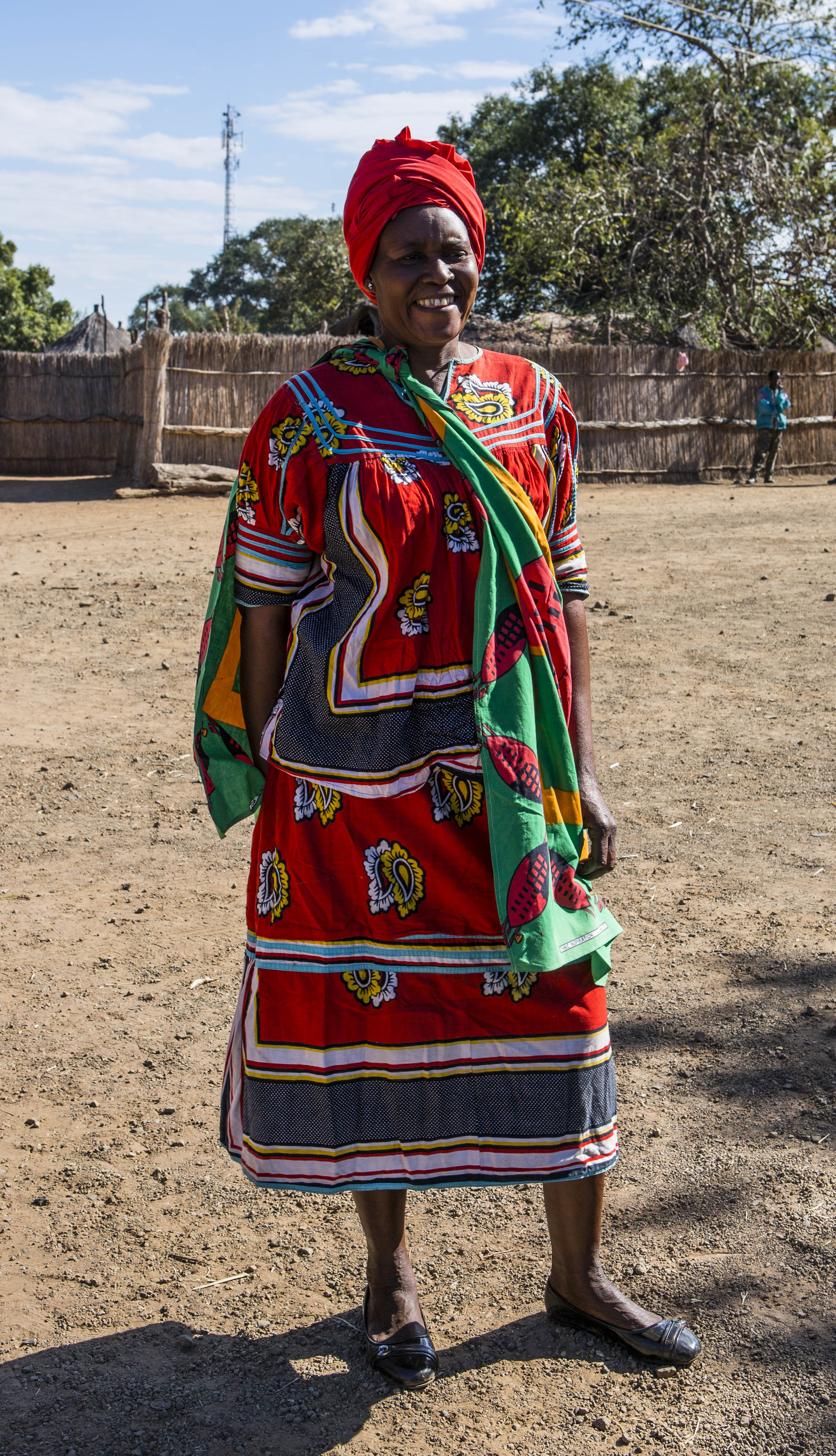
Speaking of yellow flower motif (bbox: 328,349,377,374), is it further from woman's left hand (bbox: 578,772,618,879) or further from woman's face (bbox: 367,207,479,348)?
woman's left hand (bbox: 578,772,618,879)

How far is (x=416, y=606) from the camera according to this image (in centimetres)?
187

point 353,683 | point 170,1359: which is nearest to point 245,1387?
point 170,1359

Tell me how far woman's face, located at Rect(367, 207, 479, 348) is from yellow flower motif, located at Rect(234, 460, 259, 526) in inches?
13.1

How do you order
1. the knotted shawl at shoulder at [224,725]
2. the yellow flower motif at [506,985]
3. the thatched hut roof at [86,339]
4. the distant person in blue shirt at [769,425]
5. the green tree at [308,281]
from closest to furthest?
the yellow flower motif at [506,985] → the knotted shawl at shoulder at [224,725] → the distant person in blue shirt at [769,425] → the thatched hut roof at [86,339] → the green tree at [308,281]

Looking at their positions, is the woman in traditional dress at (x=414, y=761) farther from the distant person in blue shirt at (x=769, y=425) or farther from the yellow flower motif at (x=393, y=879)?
the distant person in blue shirt at (x=769, y=425)

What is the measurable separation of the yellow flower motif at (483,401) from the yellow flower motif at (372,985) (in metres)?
0.88

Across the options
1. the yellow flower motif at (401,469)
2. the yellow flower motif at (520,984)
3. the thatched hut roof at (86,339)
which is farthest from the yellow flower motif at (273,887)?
the thatched hut roof at (86,339)

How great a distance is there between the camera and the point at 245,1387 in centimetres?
206

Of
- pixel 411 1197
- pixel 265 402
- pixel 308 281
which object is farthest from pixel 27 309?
pixel 411 1197

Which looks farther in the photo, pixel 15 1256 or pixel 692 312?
pixel 692 312

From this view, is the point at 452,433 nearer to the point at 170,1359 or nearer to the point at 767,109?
the point at 170,1359

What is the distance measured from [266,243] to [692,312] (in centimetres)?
3840

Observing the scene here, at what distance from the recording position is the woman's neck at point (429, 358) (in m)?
1.97

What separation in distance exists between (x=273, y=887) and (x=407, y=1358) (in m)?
0.84
